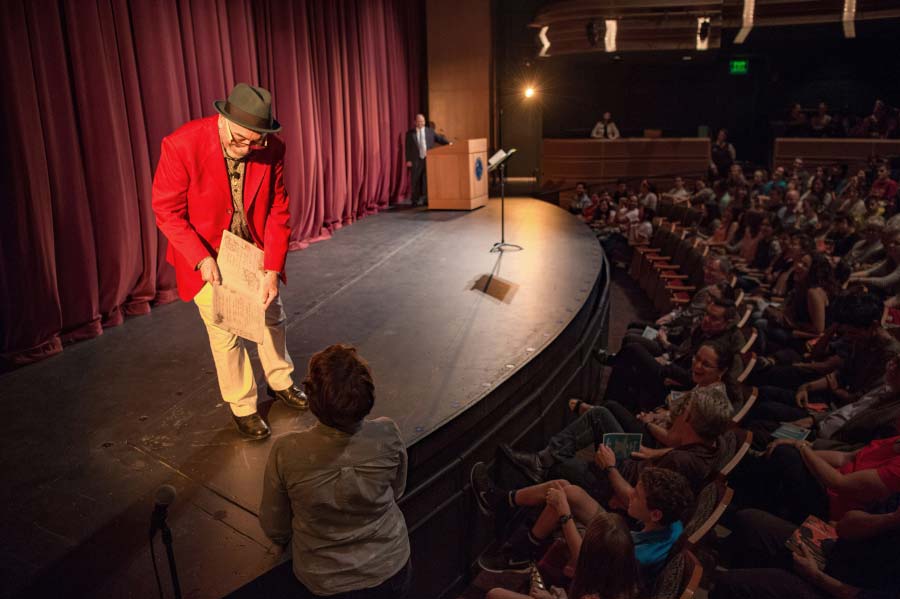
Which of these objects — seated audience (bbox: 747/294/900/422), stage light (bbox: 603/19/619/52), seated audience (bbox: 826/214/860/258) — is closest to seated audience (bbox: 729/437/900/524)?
seated audience (bbox: 747/294/900/422)

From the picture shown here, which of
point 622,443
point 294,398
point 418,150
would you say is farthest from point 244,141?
point 418,150

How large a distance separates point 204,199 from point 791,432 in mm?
2735

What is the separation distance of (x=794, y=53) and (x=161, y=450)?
15.5 m

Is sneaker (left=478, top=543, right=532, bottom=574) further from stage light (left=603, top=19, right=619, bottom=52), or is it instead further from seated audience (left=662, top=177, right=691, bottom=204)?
stage light (left=603, top=19, right=619, bottom=52)

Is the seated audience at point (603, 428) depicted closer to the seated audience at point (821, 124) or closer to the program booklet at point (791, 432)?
the program booklet at point (791, 432)

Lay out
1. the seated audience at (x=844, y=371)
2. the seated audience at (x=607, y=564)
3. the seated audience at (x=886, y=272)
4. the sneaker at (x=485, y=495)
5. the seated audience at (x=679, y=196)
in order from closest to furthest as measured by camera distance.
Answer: the seated audience at (x=607, y=564) → the sneaker at (x=485, y=495) → the seated audience at (x=844, y=371) → the seated audience at (x=886, y=272) → the seated audience at (x=679, y=196)

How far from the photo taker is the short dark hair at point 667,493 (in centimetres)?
215

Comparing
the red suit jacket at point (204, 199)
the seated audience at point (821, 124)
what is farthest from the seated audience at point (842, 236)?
the seated audience at point (821, 124)

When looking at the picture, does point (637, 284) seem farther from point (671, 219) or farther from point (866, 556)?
point (866, 556)

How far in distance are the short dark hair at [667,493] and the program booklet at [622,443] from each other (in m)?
0.63

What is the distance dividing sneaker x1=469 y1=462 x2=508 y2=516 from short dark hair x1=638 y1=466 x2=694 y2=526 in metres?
0.79

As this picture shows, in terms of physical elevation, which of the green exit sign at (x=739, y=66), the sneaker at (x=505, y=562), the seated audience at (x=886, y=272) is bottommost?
the sneaker at (x=505, y=562)

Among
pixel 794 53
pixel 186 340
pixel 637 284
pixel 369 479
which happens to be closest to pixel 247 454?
pixel 369 479

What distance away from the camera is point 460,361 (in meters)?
3.43
